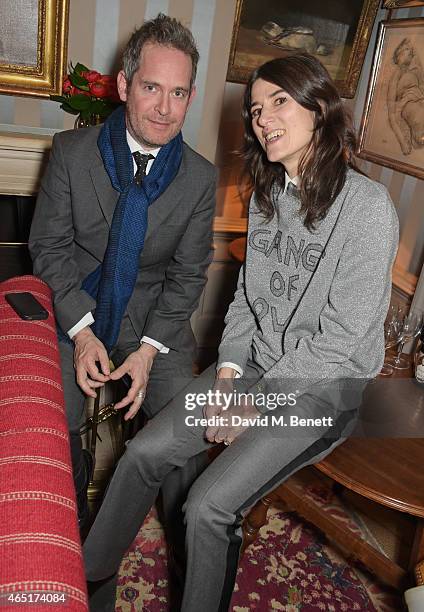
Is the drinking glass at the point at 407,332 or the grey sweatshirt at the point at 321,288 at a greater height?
the grey sweatshirt at the point at 321,288

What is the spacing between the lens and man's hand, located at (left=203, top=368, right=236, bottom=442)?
1746 mm

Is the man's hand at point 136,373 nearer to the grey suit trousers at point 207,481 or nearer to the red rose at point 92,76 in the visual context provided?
the grey suit trousers at point 207,481

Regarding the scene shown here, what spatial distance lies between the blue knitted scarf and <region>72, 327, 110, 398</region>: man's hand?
3.2 inches

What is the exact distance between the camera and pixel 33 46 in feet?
8.70

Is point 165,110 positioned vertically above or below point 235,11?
below

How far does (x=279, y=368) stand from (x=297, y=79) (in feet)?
2.78

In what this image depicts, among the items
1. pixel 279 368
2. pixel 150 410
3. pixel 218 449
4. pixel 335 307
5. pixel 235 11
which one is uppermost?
pixel 235 11

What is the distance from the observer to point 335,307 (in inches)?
65.1

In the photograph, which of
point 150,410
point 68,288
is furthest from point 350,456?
point 68,288

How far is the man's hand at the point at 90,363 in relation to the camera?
1912 millimetres

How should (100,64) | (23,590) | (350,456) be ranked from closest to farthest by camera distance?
(23,590)
(350,456)
(100,64)

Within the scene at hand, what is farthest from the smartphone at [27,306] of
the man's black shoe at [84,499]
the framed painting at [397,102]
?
the framed painting at [397,102]

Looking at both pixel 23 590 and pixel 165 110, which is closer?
pixel 23 590

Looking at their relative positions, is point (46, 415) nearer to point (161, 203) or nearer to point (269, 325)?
point (269, 325)
